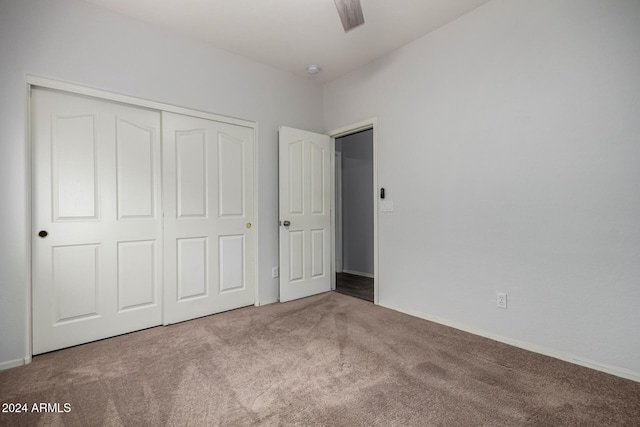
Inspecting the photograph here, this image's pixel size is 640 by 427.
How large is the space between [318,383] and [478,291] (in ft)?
5.13

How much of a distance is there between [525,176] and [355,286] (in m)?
2.56

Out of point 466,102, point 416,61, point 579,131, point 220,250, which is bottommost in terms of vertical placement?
point 220,250

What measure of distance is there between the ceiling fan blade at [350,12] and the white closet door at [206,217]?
181 centimetres

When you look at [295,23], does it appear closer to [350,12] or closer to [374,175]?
[350,12]

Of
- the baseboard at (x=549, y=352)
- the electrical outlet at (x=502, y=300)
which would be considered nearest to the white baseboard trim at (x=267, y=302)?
the baseboard at (x=549, y=352)

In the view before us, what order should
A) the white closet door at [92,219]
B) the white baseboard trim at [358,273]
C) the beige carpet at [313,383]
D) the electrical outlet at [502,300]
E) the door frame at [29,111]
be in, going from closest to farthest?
1. the beige carpet at [313,383]
2. the door frame at [29,111]
3. the white closet door at [92,219]
4. the electrical outlet at [502,300]
5. the white baseboard trim at [358,273]

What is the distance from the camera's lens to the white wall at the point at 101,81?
204cm

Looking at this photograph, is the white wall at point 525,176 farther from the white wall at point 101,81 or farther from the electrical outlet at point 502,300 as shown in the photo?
the white wall at point 101,81

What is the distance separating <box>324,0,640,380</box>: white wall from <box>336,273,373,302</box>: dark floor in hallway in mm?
671

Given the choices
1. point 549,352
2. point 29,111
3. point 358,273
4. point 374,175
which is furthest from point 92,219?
point 358,273

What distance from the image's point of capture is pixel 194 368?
1.99 m

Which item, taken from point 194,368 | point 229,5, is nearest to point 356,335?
point 194,368

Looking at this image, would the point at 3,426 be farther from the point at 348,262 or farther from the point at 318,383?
the point at 348,262

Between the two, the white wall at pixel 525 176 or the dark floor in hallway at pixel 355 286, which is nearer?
the white wall at pixel 525 176
